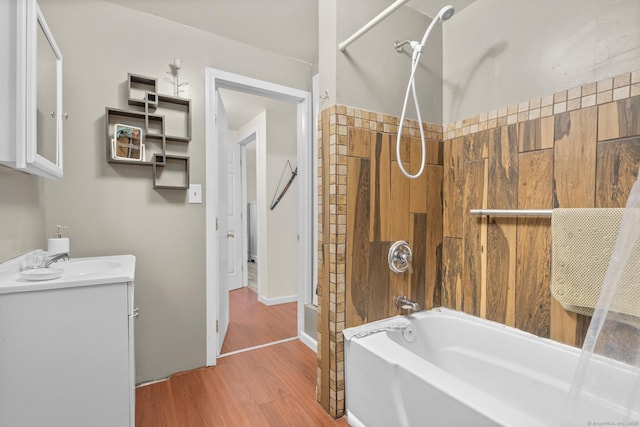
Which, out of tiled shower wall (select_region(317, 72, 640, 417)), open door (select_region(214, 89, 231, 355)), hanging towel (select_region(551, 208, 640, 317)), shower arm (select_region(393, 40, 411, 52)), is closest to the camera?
hanging towel (select_region(551, 208, 640, 317))

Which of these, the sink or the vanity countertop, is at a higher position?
the vanity countertop

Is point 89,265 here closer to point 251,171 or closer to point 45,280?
point 45,280

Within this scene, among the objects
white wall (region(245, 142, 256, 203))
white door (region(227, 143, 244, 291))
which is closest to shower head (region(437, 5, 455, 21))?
white door (region(227, 143, 244, 291))

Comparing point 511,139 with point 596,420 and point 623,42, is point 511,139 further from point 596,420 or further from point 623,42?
point 596,420

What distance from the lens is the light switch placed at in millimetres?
1997

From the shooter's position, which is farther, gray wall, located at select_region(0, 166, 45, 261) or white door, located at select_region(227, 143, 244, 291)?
white door, located at select_region(227, 143, 244, 291)

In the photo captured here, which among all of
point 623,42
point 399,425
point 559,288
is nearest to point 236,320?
point 399,425

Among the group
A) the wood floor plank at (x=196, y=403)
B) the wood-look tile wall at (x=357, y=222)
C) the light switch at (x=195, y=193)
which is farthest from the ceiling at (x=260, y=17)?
the wood floor plank at (x=196, y=403)

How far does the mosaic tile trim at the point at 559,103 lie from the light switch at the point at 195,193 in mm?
1710

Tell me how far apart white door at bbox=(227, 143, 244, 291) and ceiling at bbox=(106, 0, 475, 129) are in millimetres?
2190

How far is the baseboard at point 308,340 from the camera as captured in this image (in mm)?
2313

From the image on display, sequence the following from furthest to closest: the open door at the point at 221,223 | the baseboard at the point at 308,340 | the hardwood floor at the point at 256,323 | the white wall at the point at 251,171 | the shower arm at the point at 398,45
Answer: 1. the white wall at the point at 251,171
2. the hardwood floor at the point at 256,323
3. the baseboard at the point at 308,340
4. the open door at the point at 221,223
5. the shower arm at the point at 398,45

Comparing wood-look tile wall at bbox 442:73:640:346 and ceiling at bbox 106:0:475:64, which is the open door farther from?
wood-look tile wall at bbox 442:73:640:346

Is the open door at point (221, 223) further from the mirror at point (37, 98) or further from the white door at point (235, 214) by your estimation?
the white door at point (235, 214)
